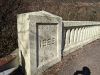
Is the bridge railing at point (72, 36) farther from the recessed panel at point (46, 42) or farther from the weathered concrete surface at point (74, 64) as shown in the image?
the recessed panel at point (46, 42)

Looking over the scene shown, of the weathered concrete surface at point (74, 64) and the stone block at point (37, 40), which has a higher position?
the stone block at point (37, 40)

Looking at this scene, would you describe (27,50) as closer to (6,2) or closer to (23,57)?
(23,57)

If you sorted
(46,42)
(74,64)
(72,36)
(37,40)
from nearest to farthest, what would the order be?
(37,40), (46,42), (74,64), (72,36)

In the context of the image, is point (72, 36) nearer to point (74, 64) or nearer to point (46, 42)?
point (74, 64)

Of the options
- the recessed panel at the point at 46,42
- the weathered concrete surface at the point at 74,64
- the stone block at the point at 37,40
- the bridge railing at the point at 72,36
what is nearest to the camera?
the stone block at the point at 37,40

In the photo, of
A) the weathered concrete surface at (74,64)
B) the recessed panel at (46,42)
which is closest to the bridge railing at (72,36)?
the weathered concrete surface at (74,64)

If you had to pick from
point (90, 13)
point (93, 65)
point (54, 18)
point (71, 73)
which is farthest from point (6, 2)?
point (90, 13)

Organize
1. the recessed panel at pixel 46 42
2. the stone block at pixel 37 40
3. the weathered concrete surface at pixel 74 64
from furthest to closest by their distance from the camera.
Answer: the weathered concrete surface at pixel 74 64 < the recessed panel at pixel 46 42 < the stone block at pixel 37 40

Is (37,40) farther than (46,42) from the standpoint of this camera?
No

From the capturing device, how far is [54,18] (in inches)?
276

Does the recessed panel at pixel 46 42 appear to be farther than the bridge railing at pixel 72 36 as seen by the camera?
No

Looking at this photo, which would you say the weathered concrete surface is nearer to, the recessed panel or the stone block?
the stone block

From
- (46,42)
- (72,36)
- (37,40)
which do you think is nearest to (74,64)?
(46,42)

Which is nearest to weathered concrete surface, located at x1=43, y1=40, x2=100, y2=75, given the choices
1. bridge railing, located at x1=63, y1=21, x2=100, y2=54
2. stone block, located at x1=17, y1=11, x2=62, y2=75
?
stone block, located at x1=17, y1=11, x2=62, y2=75
